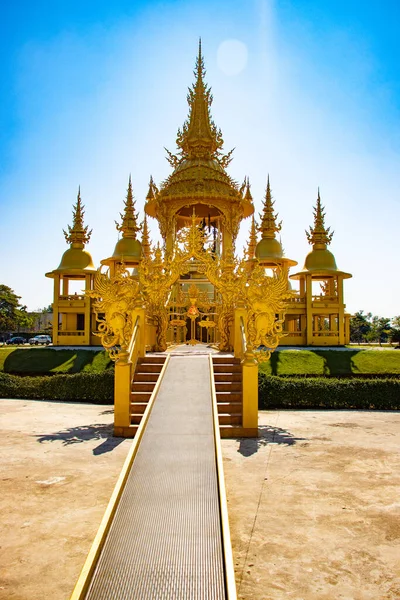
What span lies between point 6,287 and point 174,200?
49.6 meters

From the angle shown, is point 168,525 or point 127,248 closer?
point 168,525

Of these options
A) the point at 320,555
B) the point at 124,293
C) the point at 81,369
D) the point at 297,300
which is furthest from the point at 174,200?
the point at 320,555

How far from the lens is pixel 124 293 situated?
11414mm

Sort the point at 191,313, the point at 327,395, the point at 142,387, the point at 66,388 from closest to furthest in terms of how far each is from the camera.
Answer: the point at 142,387 < the point at 327,395 < the point at 66,388 < the point at 191,313

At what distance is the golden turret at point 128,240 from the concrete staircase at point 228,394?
1824 centimetres

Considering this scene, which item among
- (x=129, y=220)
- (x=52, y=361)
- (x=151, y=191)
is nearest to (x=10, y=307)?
(x=129, y=220)

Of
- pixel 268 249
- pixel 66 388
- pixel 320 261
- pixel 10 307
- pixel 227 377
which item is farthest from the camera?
pixel 10 307

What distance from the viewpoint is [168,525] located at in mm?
4637

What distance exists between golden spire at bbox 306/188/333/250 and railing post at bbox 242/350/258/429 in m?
20.0

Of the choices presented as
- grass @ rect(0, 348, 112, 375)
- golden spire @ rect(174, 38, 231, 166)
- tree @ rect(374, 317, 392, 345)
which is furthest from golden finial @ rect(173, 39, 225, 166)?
tree @ rect(374, 317, 392, 345)

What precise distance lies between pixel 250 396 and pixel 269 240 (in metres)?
21.4

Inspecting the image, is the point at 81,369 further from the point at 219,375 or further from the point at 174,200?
the point at 174,200

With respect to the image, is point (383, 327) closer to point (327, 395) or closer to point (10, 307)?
point (10, 307)

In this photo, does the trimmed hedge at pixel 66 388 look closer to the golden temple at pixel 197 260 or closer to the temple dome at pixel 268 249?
the golden temple at pixel 197 260
